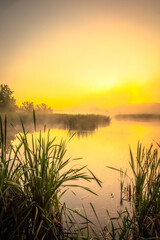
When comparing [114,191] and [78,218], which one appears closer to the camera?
[78,218]

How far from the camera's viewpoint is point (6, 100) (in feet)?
109

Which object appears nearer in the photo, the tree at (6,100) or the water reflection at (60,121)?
the water reflection at (60,121)

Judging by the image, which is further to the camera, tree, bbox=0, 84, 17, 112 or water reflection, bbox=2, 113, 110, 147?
tree, bbox=0, 84, 17, 112

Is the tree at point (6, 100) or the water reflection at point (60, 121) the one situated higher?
the tree at point (6, 100)

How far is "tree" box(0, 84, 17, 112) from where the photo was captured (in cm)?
3259

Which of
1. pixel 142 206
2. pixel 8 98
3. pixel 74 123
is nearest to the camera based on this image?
pixel 142 206

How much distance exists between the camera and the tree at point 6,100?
32.6m

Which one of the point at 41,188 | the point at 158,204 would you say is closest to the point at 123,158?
the point at 158,204

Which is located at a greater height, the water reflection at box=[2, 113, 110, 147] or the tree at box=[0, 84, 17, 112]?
the tree at box=[0, 84, 17, 112]

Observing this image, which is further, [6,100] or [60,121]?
[6,100]

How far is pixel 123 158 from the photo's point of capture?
22.9 feet

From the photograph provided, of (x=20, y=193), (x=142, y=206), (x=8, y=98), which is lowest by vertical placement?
(x=142, y=206)

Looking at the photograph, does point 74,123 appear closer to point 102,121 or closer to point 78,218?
point 102,121

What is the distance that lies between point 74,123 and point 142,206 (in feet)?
60.1
